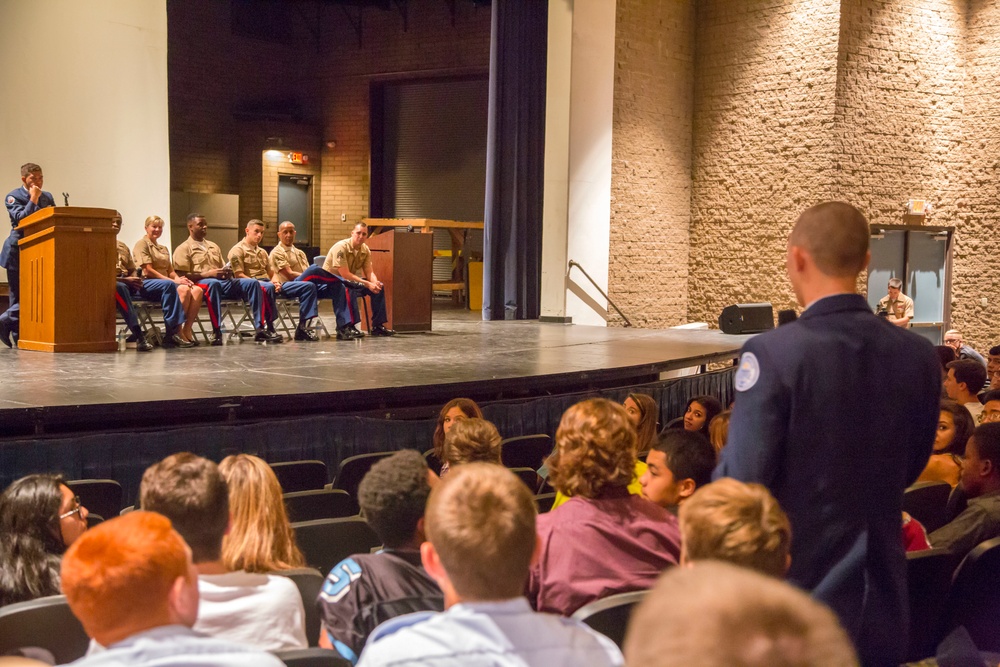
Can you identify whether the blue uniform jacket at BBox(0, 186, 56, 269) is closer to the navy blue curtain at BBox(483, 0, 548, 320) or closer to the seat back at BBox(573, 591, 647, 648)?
the navy blue curtain at BBox(483, 0, 548, 320)

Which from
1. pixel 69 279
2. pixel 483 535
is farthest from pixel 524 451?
pixel 69 279

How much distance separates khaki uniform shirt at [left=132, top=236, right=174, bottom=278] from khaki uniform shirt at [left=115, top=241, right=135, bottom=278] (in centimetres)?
6

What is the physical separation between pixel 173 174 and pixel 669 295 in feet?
23.2

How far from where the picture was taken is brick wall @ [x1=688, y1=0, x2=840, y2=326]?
1059cm

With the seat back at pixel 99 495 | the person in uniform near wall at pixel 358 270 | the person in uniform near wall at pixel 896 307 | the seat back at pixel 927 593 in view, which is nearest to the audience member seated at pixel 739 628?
the seat back at pixel 927 593

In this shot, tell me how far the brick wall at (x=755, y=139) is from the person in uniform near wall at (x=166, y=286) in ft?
21.3

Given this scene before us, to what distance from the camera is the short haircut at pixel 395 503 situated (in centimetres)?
208

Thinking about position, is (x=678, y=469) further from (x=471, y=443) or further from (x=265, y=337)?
(x=265, y=337)

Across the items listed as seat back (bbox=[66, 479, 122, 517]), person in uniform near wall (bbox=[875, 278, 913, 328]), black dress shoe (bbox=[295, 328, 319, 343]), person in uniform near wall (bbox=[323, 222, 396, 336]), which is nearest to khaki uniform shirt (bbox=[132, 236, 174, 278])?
black dress shoe (bbox=[295, 328, 319, 343])

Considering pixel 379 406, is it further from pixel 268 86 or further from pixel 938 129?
pixel 268 86

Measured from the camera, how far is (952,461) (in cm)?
352

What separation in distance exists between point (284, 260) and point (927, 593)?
21.5 feet

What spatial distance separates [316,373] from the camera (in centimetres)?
561

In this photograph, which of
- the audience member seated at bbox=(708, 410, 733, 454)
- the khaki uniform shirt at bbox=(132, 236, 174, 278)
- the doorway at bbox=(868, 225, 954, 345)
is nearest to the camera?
the audience member seated at bbox=(708, 410, 733, 454)
